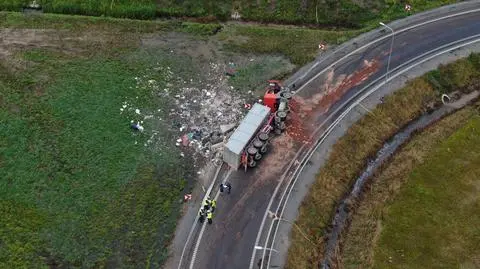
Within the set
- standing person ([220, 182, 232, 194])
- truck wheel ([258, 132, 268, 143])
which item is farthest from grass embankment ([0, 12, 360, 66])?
standing person ([220, 182, 232, 194])

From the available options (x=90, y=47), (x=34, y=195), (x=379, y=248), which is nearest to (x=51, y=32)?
(x=90, y=47)

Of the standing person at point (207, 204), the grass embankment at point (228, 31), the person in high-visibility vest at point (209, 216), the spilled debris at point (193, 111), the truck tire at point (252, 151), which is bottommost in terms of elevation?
the person in high-visibility vest at point (209, 216)

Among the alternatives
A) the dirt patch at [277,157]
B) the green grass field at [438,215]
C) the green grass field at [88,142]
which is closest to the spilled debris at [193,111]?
the green grass field at [88,142]

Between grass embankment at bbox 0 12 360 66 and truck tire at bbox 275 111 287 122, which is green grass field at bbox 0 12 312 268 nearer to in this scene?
grass embankment at bbox 0 12 360 66

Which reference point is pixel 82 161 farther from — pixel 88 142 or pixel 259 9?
pixel 259 9

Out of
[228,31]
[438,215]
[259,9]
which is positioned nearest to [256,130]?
[438,215]

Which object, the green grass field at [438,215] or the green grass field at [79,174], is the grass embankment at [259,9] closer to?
the green grass field at [79,174]
